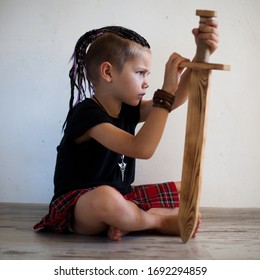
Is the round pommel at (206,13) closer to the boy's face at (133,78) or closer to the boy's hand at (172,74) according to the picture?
the boy's hand at (172,74)

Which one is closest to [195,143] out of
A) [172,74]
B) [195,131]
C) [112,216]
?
[195,131]

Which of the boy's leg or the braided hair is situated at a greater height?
the braided hair

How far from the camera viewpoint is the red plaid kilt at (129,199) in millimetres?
1321

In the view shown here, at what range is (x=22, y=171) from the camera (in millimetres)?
1651

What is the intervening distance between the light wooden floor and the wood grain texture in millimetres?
85

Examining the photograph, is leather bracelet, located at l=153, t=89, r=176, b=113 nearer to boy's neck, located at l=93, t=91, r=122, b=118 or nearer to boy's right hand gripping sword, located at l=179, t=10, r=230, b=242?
boy's right hand gripping sword, located at l=179, t=10, r=230, b=242

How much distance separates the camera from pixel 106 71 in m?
1.33

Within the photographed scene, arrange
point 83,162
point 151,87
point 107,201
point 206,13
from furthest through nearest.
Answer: point 151,87 < point 83,162 < point 107,201 < point 206,13

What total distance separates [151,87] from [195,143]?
477 millimetres

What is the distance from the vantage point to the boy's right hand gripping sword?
1.15m

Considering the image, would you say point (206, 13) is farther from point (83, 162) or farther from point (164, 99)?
point (83, 162)

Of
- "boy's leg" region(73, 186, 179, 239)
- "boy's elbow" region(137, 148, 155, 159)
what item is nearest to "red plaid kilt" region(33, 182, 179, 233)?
"boy's leg" region(73, 186, 179, 239)

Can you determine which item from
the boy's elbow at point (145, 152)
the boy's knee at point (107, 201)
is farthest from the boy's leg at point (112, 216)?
the boy's elbow at point (145, 152)
